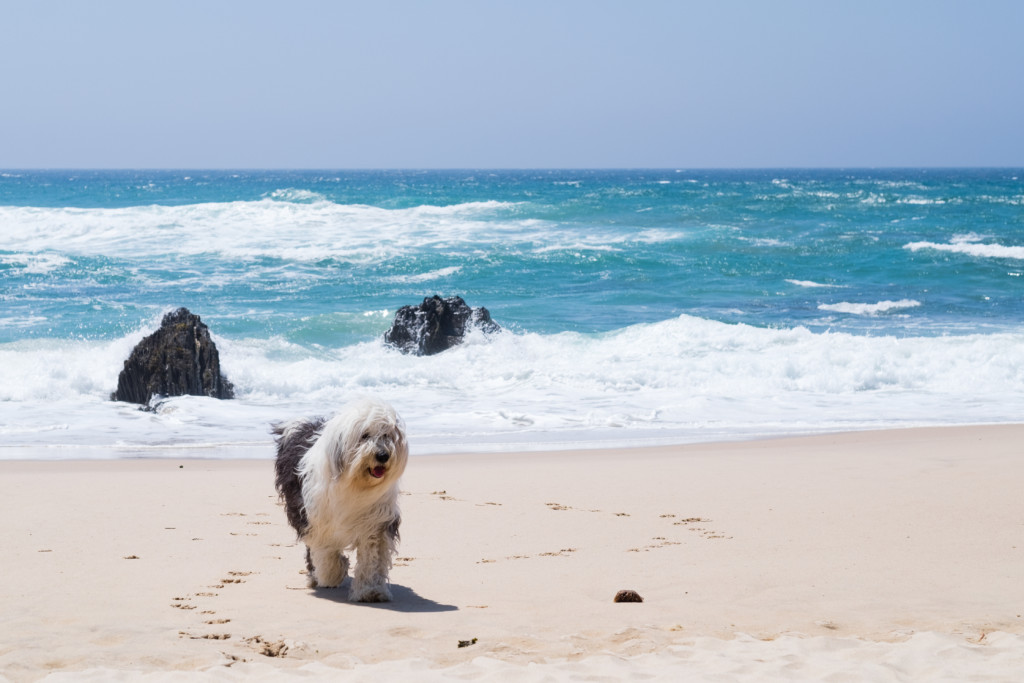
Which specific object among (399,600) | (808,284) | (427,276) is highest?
(808,284)

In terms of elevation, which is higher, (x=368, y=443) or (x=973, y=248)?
(x=973, y=248)

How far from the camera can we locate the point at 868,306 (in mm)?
22750

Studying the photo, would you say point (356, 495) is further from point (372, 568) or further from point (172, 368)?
point (172, 368)

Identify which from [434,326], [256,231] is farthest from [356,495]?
[256,231]

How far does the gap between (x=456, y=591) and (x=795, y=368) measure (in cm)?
1051

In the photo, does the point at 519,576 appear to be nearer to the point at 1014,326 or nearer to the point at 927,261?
the point at 1014,326

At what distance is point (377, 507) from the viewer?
5121mm

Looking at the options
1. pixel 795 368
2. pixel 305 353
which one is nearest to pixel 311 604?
pixel 795 368

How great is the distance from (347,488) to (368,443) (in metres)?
0.30

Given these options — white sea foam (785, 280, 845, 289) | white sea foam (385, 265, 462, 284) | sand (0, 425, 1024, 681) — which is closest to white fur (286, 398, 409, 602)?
sand (0, 425, 1024, 681)

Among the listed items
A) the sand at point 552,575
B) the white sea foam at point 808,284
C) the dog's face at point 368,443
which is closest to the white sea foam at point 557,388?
the sand at point 552,575

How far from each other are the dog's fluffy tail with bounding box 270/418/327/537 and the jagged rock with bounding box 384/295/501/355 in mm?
11307

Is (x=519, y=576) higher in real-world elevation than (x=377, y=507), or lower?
lower

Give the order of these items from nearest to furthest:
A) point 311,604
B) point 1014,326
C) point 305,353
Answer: point 311,604
point 305,353
point 1014,326
